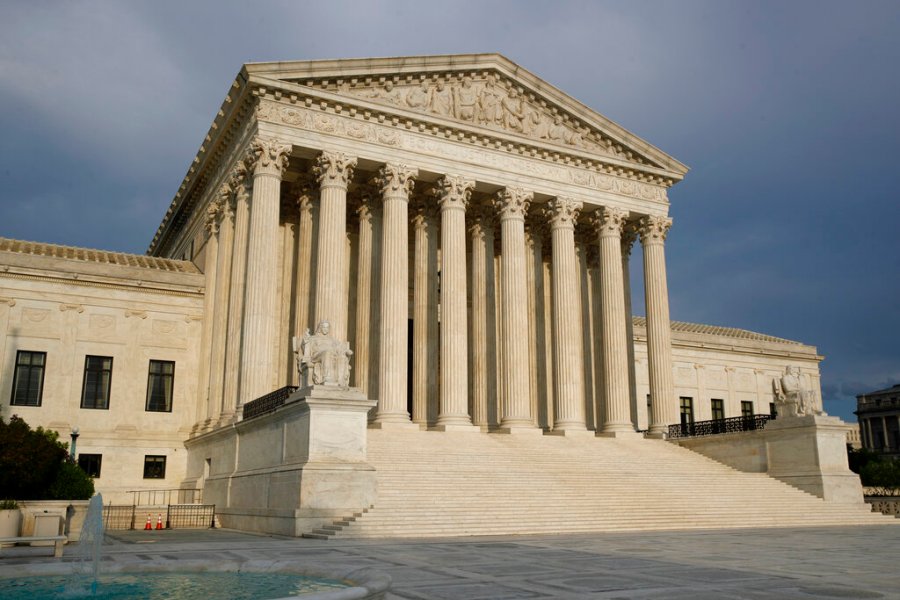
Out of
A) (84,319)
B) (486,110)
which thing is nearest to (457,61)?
(486,110)

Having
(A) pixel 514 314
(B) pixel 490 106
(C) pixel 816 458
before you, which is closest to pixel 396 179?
(B) pixel 490 106

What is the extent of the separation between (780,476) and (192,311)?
28.2 m

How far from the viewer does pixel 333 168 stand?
34.1 m

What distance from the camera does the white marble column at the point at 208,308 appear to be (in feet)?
121

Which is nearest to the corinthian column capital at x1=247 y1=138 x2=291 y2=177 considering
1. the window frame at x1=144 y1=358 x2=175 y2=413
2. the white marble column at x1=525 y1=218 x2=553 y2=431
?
the window frame at x1=144 y1=358 x2=175 y2=413

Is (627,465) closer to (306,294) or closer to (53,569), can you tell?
(306,294)

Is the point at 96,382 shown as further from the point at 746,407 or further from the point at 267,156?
the point at 746,407

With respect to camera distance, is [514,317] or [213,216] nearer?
[514,317]

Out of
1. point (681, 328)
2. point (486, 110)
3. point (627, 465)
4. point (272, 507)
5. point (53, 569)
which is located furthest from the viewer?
point (681, 328)

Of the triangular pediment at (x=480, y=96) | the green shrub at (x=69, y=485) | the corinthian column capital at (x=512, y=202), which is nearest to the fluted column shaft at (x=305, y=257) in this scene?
the triangular pediment at (x=480, y=96)

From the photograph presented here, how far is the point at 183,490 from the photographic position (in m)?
35.7

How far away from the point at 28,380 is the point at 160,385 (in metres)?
5.62

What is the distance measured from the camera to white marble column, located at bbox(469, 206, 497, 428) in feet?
129

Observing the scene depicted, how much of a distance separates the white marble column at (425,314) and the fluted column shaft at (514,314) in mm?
3450
